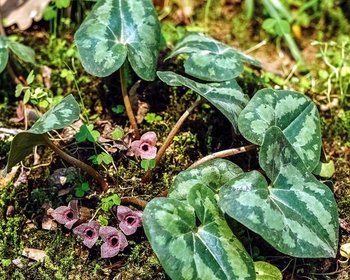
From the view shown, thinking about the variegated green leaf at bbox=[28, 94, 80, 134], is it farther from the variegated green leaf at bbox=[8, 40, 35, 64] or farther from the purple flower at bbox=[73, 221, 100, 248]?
the variegated green leaf at bbox=[8, 40, 35, 64]

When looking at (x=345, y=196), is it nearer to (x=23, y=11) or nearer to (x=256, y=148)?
(x=256, y=148)

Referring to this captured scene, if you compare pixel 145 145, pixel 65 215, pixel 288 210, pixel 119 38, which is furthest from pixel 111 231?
pixel 119 38

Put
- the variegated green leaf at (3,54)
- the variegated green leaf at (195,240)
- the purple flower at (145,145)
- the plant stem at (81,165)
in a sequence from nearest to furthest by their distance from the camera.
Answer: the variegated green leaf at (195,240) < the plant stem at (81,165) < the purple flower at (145,145) < the variegated green leaf at (3,54)

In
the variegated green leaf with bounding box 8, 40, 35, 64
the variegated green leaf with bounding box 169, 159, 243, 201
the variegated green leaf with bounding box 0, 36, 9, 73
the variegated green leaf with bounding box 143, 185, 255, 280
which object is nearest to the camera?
the variegated green leaf with bounding box 143, 185, 255, 280

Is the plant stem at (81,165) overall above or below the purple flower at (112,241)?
above

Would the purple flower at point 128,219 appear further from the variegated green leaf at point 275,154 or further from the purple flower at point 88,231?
the variegated green leaf at point 275,154

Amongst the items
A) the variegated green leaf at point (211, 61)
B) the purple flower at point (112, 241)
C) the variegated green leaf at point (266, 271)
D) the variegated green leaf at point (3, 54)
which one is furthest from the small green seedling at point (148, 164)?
the variegated green leaf at point (3, 54)

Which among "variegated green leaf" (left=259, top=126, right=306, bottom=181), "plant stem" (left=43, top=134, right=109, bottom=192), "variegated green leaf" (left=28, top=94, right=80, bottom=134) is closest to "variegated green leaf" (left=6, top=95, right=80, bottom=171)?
"variegated green leaf" (left=28, top=94, right=80, bottom=134)
